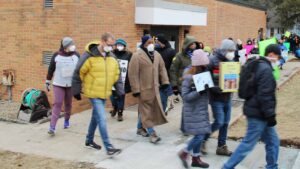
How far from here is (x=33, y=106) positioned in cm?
880

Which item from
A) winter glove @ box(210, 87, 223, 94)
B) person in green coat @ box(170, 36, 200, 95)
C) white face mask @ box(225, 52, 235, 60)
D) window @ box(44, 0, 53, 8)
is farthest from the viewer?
window @ box(44, 0, 53, 8)

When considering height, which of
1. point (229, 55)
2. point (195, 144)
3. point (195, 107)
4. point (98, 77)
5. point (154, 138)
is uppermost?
point (229, 55)

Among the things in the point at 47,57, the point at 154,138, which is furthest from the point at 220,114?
the point at 47,57

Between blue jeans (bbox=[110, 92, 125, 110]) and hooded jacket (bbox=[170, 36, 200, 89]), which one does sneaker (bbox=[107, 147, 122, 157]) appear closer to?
hooded jacket (bbox=[170, 36, 200, 89])

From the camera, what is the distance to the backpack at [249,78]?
5184 millimetres

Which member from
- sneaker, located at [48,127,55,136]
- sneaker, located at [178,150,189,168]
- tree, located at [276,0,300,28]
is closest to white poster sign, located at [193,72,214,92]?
sneaker, located at [178,150,189,168]

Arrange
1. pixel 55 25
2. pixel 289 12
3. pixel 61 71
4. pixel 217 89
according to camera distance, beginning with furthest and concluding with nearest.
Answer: pixel 289 12 < pixel 55 25 < pixel 61 71 < pixel 217 89

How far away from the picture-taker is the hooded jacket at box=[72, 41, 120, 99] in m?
6.48

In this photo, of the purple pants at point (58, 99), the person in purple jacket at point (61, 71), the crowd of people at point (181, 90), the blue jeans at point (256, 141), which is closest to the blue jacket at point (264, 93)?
the crowd of people at point (181, 90)

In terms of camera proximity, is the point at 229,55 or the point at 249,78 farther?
the point at 229,55

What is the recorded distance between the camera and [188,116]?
19.4ft

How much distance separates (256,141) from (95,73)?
251 centimetres

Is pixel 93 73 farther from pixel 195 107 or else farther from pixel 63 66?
pixel 195 107

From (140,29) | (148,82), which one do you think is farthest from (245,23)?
(148,82)
